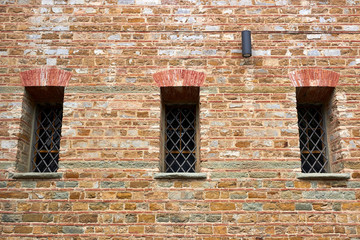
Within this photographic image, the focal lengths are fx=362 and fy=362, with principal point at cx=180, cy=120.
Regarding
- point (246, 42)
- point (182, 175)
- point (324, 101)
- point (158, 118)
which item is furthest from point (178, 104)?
point (324, 101)

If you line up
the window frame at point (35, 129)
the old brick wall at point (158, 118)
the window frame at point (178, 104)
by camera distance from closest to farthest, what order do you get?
the old brick wall at point (158, 118) → the window frame at point (178, 104) → the window frame at point (35, 129)

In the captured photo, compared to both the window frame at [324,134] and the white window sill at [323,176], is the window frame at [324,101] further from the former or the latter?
the white window sill at [323,176]

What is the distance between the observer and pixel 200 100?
5805mm

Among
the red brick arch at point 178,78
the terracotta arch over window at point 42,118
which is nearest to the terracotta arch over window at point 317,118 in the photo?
the red brick arch at point 178,78

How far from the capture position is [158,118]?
5.71 metres

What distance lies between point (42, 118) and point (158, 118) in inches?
82.4

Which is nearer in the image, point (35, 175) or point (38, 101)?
point (35, 175)

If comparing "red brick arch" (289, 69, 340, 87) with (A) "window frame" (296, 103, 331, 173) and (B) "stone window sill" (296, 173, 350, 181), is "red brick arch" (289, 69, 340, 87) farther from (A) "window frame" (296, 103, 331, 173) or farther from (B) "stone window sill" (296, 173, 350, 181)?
(B) "stone window sill" (296, 173, 350, 181)

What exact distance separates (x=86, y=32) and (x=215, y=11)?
221 centimetres

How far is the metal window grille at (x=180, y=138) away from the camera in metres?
5.89

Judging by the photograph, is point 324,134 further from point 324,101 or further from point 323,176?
point 323,176

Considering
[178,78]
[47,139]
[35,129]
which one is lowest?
[47,139]

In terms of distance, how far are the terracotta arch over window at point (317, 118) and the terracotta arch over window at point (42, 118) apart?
12.7ft

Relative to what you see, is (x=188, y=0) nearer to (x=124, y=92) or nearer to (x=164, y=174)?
(x=124, y=92)
